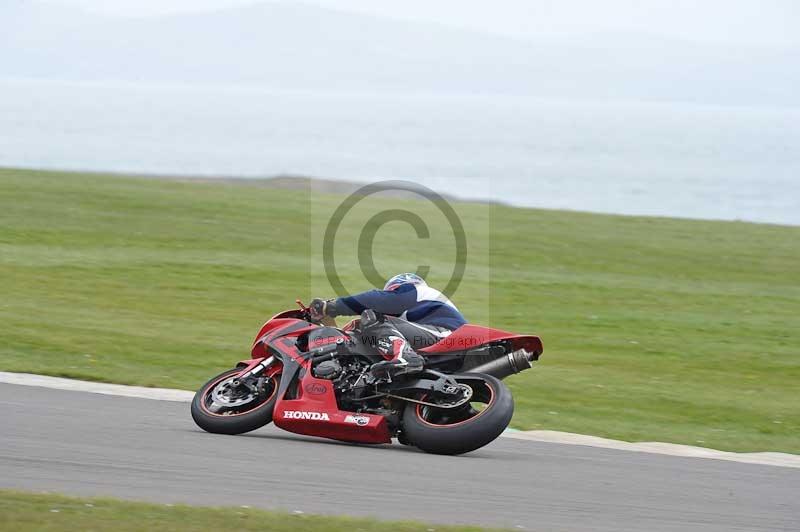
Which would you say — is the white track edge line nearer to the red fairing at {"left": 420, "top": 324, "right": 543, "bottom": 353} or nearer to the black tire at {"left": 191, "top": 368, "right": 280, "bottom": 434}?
the red fairing at {"left": 420, "top": 324, "right": 543, "bottom": 353}

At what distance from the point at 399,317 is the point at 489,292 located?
39.5 feet

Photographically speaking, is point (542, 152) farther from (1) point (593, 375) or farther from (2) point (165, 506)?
(2) point (165, 506)

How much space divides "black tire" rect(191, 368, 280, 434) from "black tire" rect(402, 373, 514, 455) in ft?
3.74

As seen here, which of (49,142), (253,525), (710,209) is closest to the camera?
(253,525)

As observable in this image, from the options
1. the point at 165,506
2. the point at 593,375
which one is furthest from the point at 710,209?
the point at 165,506

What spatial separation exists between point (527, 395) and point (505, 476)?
4919 mm

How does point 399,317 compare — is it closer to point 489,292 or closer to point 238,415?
point 238,415

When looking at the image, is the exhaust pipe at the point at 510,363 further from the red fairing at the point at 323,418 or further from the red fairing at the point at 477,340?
the red fairing at the point at 323,418

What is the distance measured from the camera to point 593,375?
14430 millimetres

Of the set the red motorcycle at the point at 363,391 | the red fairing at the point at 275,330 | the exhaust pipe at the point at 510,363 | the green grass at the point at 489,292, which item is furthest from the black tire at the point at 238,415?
the green grass at the point at 489,292

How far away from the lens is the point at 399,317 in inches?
366

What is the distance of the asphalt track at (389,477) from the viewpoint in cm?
710

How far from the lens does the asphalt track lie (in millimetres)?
7098

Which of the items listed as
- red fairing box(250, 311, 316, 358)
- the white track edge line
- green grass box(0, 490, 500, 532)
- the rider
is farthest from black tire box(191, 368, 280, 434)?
green grass box(0, 490, 500, 532)
